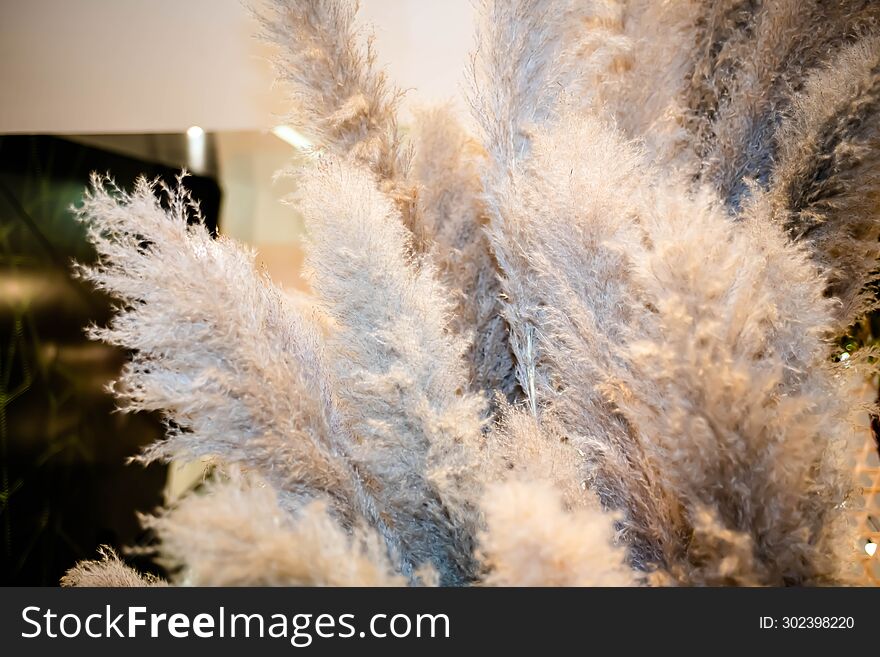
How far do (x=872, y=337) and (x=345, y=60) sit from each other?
52cm

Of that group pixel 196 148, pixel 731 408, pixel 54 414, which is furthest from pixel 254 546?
pixel 54 414

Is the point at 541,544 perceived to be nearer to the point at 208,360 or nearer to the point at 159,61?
the point at 208,360

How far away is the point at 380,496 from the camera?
36cm

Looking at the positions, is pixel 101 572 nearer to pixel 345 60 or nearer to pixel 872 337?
Answer: pixel 345 60

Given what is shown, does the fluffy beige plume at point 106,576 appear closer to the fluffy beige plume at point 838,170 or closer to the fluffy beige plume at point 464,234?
the fluffy beige plume at point 464,234

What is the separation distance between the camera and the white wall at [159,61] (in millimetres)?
687

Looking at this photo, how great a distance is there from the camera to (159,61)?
0.79 metres

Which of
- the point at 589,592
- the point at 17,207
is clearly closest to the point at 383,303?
the point at 589,592

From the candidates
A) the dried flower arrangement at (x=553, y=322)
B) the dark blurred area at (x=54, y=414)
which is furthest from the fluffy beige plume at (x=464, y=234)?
the dark blurred area at (x=54, y=414)

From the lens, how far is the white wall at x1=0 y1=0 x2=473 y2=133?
0.69m

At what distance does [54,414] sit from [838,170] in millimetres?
1295

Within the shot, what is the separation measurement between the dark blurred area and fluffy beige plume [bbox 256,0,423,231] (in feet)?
2.78

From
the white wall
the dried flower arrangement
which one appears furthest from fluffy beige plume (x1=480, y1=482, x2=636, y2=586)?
the white wall

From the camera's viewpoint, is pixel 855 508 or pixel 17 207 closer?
pixel 855 508
